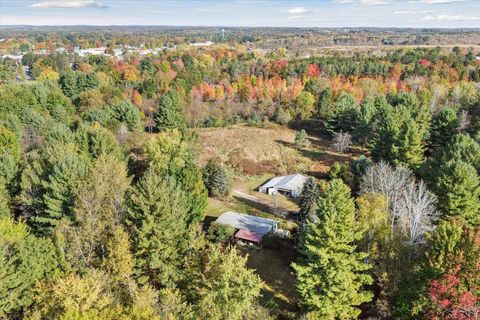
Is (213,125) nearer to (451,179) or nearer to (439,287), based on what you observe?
(451,179)

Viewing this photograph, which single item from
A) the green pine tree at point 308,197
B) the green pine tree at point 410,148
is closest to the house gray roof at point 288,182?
the green pine tree at point 308,197

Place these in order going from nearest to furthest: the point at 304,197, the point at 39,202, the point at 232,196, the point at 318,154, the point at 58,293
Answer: the point at 58,293, the point at 39,202, the point at 304,197, the point at 232,196, the point at 318,154

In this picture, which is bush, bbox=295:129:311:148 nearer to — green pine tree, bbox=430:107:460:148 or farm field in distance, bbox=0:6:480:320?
farm field in distance, bbox=0:6:480:320

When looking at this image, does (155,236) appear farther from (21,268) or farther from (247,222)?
(247,222)

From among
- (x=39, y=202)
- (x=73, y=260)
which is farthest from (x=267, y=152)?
(x=73, y=260)

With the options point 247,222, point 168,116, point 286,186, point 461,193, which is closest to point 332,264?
point 247,222

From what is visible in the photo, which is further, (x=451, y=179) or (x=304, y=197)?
(x=304, y=197)
